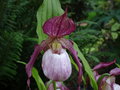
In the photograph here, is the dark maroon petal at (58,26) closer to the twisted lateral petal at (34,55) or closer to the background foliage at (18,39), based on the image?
the twisted lateral petal at (34,55)

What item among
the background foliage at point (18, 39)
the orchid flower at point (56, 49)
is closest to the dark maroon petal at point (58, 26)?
the orchid flower at point (56, 49)

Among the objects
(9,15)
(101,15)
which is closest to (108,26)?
(101,15)

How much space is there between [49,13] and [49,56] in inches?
6.8

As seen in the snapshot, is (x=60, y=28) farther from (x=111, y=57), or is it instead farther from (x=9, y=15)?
(x=111, y=57)

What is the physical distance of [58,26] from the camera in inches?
35.3

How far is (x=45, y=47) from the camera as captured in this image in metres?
0.97

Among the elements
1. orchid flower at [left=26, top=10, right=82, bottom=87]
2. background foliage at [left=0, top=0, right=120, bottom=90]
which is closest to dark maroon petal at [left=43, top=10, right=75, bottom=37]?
orchid flower at [left=26, top=10, right=82, bottom=87]

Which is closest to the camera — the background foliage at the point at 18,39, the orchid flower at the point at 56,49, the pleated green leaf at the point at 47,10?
the orchid flower at the point at 56,49

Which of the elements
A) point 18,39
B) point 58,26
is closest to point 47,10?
point 58,26

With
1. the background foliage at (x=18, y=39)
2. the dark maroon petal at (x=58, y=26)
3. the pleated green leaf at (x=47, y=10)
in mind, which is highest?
the pleated green leaf at (x=47, y=10)

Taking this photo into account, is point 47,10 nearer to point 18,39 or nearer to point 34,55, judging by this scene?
point 34,55

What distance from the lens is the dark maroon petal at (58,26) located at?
0.87 meters

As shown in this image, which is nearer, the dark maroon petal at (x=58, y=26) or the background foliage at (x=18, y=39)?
the dark maroon petal at (x=58, y=26)

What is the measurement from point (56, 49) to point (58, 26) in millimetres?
94
